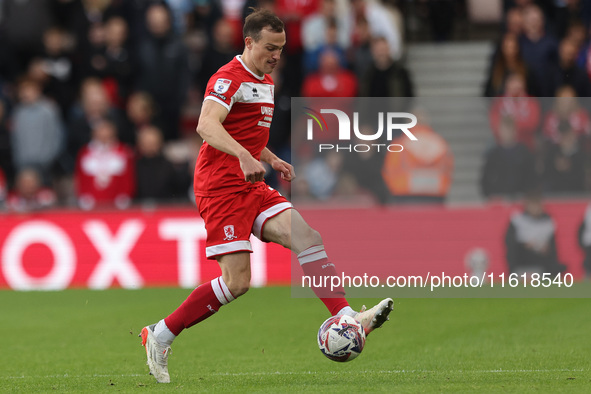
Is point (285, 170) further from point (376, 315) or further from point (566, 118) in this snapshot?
point (566, 118)

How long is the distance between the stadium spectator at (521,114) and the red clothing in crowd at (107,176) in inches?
192

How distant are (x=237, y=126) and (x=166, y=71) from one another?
28.2ft

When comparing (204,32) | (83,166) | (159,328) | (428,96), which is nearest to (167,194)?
(83,166)

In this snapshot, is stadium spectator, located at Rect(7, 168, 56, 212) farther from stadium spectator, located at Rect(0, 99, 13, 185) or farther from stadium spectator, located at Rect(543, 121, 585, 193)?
stadium spectator, located at Rect(543, 121, 585, 193)

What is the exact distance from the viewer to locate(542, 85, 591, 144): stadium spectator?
12.0m

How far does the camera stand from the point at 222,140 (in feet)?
21.2

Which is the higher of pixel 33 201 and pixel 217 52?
pixel 217 52

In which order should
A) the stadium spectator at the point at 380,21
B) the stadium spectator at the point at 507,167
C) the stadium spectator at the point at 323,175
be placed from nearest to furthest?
the stadium spectator at the point at 323,175 < the stadium spectator at the point at 507,167 < the stadium spectator at the point at 380,21

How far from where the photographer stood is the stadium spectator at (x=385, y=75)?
1441cm

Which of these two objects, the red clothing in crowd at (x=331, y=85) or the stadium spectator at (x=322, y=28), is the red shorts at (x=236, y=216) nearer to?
the red clothing in crowd at (x=331, y=85)

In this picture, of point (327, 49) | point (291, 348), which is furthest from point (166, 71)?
point (291, 348)

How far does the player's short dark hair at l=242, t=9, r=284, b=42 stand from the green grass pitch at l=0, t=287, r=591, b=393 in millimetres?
2147

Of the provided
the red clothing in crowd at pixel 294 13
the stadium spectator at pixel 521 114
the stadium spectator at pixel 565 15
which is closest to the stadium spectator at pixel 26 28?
the red clothing in crowd at pixel 294 13

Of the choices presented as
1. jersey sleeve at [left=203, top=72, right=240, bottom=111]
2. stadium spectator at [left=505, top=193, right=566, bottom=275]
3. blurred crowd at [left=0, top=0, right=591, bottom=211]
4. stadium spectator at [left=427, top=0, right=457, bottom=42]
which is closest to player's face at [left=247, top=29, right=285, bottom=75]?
jersey sleeve at [left=203, top=72, right=240, bottom=111]
